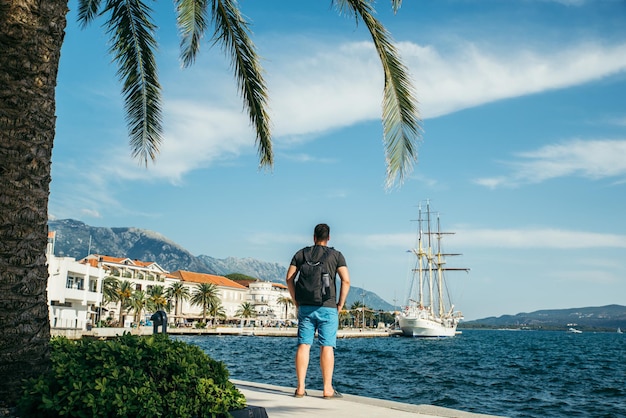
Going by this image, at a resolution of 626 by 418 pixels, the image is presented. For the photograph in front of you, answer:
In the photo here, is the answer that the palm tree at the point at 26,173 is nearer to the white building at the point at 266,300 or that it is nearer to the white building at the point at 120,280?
the white building at the point at 120,280

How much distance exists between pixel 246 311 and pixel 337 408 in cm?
13123

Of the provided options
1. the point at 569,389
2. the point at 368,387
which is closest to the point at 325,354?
the point at 368,387

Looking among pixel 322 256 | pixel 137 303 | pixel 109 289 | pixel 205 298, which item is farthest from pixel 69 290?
pixel 205 298

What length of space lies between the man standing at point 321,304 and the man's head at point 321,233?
84 mm

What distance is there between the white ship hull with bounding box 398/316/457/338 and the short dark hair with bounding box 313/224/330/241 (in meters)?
106

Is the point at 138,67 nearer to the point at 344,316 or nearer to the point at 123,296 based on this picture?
the point at 123,296

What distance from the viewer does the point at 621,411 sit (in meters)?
17.6

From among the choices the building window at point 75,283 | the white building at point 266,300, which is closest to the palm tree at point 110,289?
the building window at point 75,283

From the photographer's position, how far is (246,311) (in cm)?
13450

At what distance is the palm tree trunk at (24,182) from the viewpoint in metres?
4.68

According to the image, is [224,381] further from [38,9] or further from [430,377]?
[430,377]

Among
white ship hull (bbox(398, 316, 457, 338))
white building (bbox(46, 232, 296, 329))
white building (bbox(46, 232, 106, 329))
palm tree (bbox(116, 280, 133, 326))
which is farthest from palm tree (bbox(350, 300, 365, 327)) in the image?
white building (bbox(46, 232, 106, 329))

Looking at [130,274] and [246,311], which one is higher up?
A: [130,274]

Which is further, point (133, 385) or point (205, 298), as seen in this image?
point (205, 298)
